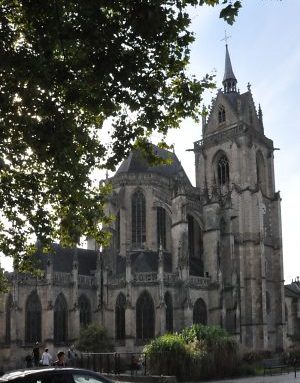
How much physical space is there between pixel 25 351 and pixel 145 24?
109ft

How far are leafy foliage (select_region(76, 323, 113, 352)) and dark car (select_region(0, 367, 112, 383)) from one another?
29.6 metres

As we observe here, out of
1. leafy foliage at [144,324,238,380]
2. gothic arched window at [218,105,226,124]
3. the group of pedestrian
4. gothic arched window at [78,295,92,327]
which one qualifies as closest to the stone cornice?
gothic arched window at [218,105,226,124]

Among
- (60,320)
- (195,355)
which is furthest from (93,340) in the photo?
(195,355)

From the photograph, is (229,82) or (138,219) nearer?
(138,219)

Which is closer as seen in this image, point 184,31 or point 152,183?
point 184,31

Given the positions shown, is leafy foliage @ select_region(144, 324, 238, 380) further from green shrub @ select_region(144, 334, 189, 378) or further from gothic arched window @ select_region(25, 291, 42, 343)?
gothic arched window @ select_region(25, 291, 42, 343)

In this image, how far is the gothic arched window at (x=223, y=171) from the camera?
54.7 meters

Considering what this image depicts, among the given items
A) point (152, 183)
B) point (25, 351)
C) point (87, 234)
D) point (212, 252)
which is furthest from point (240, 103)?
point (87, 234)

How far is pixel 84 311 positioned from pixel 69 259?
4.61 metres

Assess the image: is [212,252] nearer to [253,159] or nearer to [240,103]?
[253,159]

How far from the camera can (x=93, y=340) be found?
38.4 meters

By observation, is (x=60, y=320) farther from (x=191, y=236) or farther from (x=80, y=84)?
(x=80, y=84)

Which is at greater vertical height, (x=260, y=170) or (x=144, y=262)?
(x=260, y=170)

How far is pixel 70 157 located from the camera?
13.0 meters
